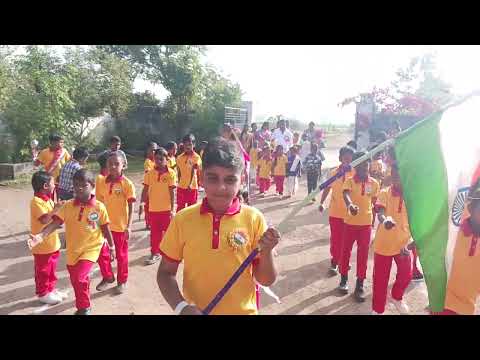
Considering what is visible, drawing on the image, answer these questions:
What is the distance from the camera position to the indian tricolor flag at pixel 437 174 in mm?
2207

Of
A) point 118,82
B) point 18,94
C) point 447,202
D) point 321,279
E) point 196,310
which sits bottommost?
point 321,279

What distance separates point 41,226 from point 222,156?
129 inches

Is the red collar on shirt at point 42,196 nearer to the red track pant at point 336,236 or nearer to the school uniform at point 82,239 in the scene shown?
the school uniform at point 82,239

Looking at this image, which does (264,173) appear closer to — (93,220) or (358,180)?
(358,180)

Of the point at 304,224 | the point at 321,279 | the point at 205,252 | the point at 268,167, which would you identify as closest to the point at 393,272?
the point at 321,279

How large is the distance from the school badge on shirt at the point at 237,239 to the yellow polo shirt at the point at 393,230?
92.3 inches

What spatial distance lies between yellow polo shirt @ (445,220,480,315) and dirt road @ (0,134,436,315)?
176 centimetres

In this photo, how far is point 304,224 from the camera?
796 cm

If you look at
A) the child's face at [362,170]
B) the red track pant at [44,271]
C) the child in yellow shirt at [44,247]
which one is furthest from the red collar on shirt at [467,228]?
the red track pant at [44,271]

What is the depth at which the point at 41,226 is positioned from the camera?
172 inches

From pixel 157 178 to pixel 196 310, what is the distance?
3925 millimetres

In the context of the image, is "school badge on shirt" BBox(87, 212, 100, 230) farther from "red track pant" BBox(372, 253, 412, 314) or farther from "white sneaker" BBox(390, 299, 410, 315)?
"white sneaker" BBox(390, 299, 410, 315)

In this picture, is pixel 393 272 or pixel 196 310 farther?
pixel 393 272

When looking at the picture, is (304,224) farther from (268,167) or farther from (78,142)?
(78,142)
